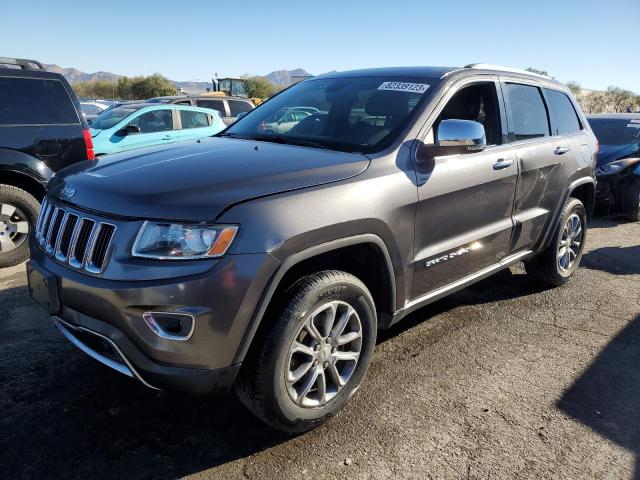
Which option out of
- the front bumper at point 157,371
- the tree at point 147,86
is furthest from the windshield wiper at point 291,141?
the tree at point 147,86

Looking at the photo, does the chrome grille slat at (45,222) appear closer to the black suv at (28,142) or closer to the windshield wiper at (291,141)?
the windshield wiper at (291,141)

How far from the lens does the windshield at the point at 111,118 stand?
9.62 m

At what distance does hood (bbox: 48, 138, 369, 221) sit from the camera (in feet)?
7.29

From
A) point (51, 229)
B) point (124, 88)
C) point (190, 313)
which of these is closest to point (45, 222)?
point (51, 229)

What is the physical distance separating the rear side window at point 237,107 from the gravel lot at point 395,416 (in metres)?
9.84

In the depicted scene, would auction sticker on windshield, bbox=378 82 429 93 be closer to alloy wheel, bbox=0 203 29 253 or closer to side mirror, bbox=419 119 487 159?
side mirror, bbox=419 119 487 159

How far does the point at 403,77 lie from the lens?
11.5 ft

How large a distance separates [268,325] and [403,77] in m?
2.04

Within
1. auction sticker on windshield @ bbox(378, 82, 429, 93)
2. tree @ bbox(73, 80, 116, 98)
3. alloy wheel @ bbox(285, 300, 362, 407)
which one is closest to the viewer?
alloy wheel @ bbox(285, 300, 362, 407)

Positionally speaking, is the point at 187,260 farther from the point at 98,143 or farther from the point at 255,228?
the point at 98,143

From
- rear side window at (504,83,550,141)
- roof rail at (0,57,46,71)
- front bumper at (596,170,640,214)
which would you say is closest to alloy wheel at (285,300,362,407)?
rear side window at (504,83,550,141)

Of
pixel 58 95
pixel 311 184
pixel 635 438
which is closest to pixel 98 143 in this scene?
pixel 58 95

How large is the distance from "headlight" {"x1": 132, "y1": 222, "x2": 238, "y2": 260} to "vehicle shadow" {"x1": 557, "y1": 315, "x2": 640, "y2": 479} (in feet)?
7.17

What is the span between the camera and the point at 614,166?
26.1 ft
